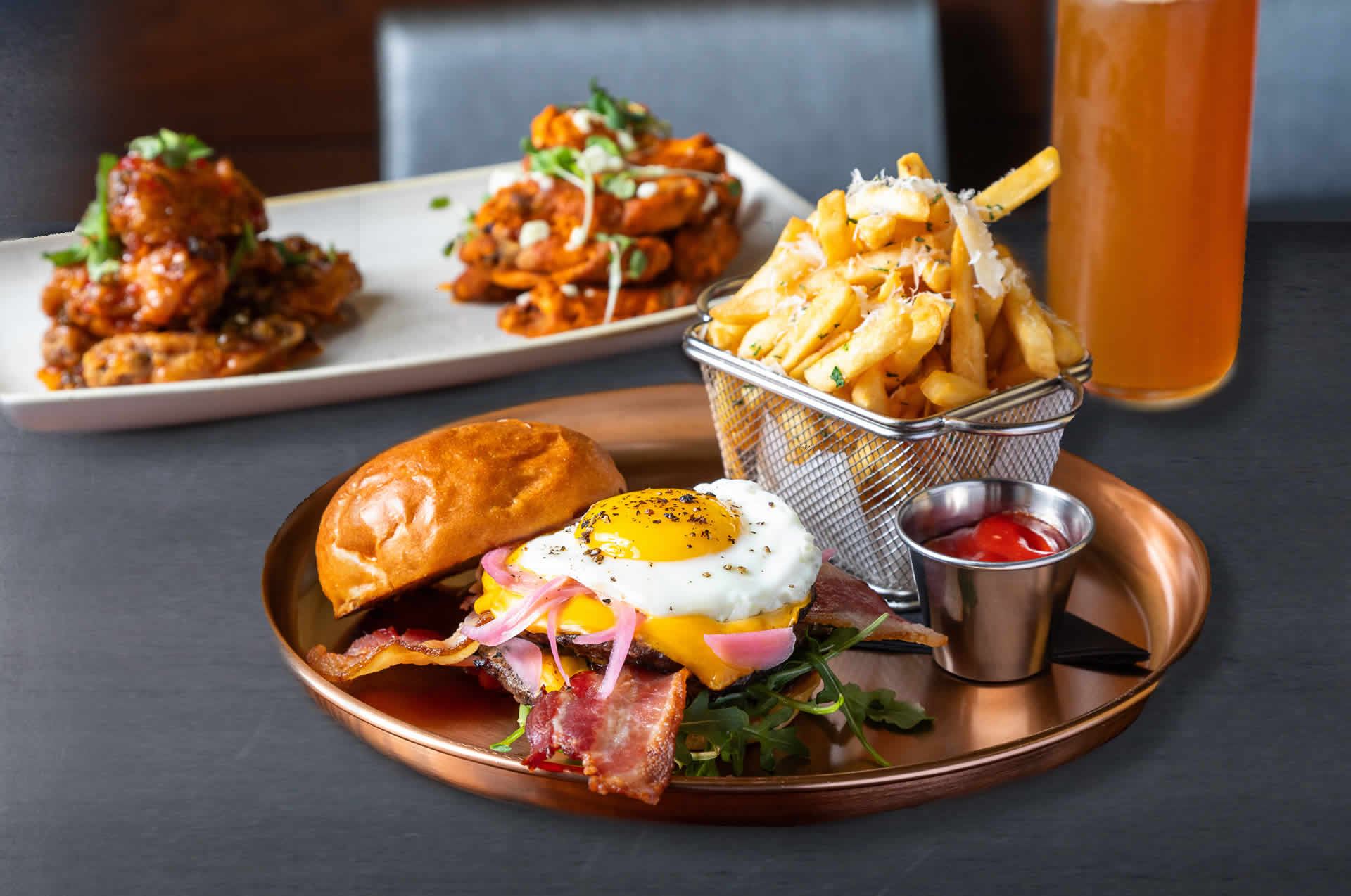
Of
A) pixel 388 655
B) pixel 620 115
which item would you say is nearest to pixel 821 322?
pixel 388 655

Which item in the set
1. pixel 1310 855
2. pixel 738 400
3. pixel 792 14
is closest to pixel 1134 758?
pixel 1310 855

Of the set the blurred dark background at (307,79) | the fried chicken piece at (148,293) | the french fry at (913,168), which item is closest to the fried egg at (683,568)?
the french fry at (913,168)

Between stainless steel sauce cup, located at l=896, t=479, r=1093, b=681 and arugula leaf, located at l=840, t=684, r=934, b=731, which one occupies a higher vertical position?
stainless steel sauce cup, located at l=896, t=479, r=1093, b=681

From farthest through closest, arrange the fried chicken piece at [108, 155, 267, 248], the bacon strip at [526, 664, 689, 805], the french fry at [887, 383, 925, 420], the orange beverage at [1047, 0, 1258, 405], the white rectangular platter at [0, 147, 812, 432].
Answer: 1. the fried chicken piece at [108, 155, 267, 248]
2. the white rectangular platter at [0, 147, 812, 432]
3. the orange beverage at [1047, 0, 1258, 405]
4. the french fry at [887, 383, 925, 420]
5. the bacon strip at [526, 664, 689, 805]

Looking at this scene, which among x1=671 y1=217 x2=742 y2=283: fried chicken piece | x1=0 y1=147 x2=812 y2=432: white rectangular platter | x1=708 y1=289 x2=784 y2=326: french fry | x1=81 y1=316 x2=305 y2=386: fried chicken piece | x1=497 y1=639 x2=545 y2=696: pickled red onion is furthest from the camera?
x1=671 y1=217 x2=742 y2=283: fried chicken piece

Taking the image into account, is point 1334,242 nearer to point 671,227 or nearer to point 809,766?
point 671,227

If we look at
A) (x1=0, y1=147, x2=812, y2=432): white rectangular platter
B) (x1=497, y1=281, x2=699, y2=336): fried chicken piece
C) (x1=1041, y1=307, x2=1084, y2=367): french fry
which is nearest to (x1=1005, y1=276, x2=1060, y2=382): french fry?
(x1=1041, y1=307, x2=1084, y2=367): french fry

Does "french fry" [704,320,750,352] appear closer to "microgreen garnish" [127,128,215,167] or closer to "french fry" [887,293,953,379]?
"french fry" [887,293,953,379]
